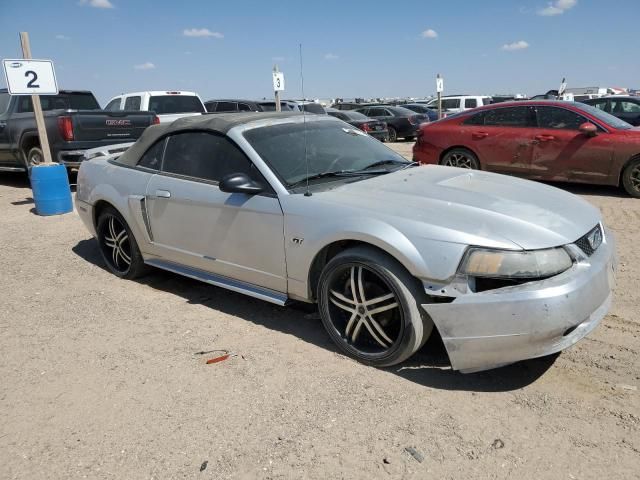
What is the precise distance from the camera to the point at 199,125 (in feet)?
13.9

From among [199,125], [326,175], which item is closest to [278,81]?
[199,125]

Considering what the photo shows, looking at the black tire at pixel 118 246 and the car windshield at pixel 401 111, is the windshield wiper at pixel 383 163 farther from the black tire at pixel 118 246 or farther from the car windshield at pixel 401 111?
the car windshield at pixel 401 111

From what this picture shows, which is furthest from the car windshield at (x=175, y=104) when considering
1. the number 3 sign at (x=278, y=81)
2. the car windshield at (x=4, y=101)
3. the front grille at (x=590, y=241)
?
the front grille at (x=590, y=241)

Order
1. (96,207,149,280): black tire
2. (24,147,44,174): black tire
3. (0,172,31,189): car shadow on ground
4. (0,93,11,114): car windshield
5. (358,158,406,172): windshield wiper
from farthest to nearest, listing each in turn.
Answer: (0,172,31,189): car shadow on ground → (0,93,11,114): car windshield → (24,147,44,174): black tire → (96,207,149,280): black tire → (358,158,406,172): windshield wiper

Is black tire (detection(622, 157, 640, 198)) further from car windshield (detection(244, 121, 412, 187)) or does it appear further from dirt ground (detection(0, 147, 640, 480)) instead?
car windshield (detection(244, 121, 412, 187))

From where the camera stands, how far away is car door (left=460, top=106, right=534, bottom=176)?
833 centimetres

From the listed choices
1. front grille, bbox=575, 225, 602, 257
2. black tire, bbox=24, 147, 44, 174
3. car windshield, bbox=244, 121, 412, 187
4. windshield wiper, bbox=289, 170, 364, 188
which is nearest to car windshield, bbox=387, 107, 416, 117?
black tire, bbox=24, 147, 44, 174

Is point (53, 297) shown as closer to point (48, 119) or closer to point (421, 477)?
point (421, 477)

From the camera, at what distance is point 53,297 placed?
186 inches

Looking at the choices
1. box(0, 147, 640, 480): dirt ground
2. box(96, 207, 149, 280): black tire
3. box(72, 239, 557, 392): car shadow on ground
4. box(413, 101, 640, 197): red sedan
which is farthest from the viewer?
box(413, 101, 640, 197): red sedan

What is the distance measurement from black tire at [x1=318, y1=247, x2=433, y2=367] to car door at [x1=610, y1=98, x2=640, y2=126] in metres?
12.9

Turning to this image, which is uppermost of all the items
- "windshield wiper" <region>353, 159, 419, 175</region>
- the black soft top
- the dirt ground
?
the black soft top

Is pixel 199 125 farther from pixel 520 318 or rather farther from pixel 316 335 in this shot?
pixel 520 318

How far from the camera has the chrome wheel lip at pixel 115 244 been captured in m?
4.98
